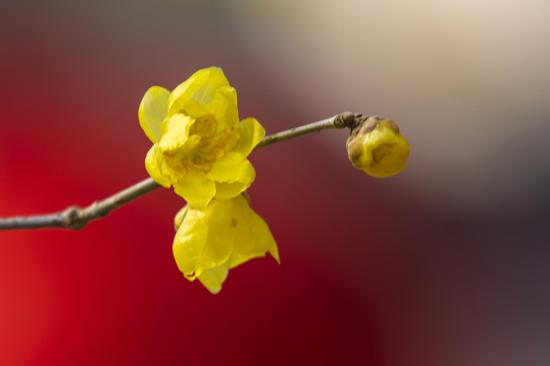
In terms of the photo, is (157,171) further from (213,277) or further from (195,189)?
(213,277)

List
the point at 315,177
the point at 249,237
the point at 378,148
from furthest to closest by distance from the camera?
the point at 315,177, the point at 249,237, the point at 378,148

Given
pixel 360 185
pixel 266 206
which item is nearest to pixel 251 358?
pixel 266 206

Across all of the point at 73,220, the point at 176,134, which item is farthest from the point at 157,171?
the point at 73,220

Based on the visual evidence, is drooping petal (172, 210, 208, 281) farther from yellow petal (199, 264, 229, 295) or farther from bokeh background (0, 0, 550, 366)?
bokeh background (0, 0, 550, 366)

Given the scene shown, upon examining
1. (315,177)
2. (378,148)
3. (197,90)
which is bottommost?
(378,148)

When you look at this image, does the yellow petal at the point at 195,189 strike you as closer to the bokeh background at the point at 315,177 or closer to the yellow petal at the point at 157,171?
the yellow petal at the point at 157,171

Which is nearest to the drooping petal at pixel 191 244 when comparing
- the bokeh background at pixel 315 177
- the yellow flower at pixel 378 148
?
the yellow flower at pixel 378 148

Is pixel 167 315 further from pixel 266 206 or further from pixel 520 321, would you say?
pixel 520 321
